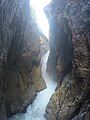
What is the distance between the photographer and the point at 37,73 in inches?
1123

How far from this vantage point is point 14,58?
826 inches

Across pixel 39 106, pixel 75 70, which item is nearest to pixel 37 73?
pixel 39 106

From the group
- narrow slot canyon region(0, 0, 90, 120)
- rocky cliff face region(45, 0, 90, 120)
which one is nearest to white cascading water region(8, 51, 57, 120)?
narrow slot canyon region(0, 0, 90, 120)

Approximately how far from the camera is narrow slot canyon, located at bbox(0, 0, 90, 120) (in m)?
15.9

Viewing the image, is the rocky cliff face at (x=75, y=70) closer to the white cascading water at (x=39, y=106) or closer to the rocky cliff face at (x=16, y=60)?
the white cascading water at (x=39, y=106)

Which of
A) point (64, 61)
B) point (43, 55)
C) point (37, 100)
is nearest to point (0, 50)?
point (64, 61)

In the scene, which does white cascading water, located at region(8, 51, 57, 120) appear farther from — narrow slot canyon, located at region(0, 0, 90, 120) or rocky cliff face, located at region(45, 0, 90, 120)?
rocky cliff face, located at region(45, 0, 90, 120)

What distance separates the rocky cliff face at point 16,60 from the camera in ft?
53.7

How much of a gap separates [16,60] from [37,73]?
267 inches

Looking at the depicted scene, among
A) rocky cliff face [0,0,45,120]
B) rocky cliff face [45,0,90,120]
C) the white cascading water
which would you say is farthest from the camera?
the white cascading water

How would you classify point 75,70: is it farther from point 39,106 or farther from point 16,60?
point 39,106

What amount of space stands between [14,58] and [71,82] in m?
5.45

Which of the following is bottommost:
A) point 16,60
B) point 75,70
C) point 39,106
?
point 39,106

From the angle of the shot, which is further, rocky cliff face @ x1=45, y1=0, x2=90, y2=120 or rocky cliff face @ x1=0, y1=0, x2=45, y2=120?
rocky cliff face @ x1=0, y1=0, x2=45, y2=120
